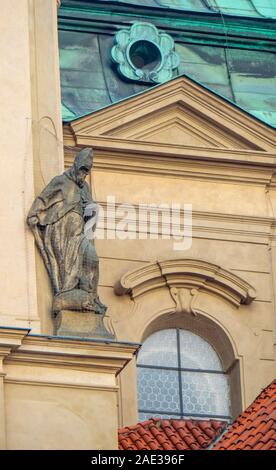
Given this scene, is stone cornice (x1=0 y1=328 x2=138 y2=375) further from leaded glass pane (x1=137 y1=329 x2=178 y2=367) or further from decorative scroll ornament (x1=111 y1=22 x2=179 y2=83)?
decorative scroll ornament (x1=111 y1=22 x2=179 y2=83)

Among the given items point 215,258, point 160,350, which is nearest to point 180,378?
point 160,350

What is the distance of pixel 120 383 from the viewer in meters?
26.8

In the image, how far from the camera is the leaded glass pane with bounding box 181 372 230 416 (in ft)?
89.8

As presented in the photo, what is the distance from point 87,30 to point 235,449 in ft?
20.7

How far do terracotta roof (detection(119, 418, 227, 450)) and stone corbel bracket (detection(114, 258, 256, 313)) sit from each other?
2.22 meters

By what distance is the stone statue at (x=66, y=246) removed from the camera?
2306 cm

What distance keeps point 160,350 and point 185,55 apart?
10.4 feet

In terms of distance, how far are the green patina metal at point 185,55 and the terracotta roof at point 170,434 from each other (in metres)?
3.99

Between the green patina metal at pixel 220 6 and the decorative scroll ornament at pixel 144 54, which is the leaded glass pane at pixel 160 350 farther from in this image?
the green patina metal at pixel 220 6
